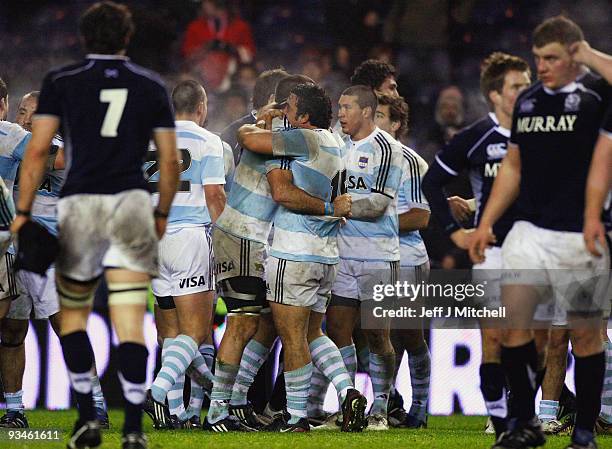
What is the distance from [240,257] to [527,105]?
2.47 meters

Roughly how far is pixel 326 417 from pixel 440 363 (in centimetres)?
187

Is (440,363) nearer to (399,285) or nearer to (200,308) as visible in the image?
(399,285)

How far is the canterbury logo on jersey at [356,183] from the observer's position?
818 cm

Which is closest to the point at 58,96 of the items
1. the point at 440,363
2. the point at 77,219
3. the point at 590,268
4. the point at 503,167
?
the point at 77,219

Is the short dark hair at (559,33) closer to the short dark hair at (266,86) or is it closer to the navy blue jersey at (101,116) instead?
the navy blue jersey at (101,116)

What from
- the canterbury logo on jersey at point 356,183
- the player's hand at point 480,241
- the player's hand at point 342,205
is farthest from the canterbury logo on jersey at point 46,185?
the player's hand at point 480,241

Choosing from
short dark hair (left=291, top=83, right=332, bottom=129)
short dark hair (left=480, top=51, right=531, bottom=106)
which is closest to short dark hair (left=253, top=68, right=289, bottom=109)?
short dark hair (left=291, top=83, right=332, bottom=129)

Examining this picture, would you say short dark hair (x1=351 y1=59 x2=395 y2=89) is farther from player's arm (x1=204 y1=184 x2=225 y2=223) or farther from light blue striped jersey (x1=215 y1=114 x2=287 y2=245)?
player's arm (x1=204 y1=184 x2=225 y2=223)

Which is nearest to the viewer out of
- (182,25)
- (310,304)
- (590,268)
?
(590,268)

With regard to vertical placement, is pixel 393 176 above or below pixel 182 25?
below

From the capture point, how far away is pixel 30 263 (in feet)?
17.5

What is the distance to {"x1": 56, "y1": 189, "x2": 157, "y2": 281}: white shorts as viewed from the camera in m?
5.38

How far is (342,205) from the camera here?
756cm

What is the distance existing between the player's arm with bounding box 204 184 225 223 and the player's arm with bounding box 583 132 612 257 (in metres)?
2.80
